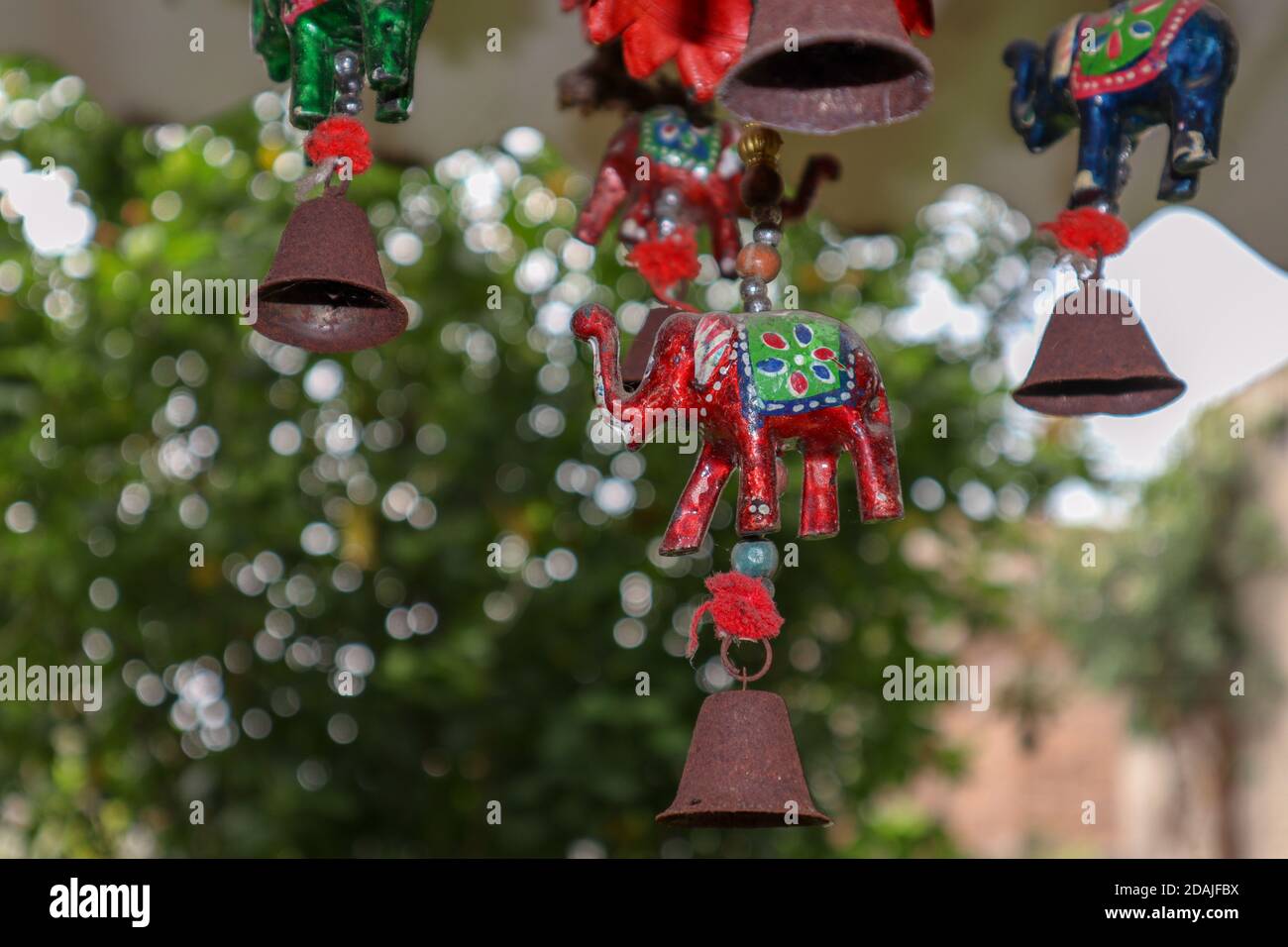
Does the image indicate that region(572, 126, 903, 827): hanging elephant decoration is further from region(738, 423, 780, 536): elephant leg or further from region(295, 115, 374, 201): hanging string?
region(295, 115, 374, 201): hanging string

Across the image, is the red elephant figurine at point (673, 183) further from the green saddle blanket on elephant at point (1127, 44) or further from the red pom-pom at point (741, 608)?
the red pom-pom at point (741, 608)

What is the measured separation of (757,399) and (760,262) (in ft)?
0.91

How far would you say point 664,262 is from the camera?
93.4 inches

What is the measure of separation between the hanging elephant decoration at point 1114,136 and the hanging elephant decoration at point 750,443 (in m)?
0.46

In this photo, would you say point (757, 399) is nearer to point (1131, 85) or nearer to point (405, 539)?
point (1131, 85)

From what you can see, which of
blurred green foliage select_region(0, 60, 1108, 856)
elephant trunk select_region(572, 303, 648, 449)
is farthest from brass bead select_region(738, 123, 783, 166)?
blurred green foliage select_region(0, 60, 1108, 856)

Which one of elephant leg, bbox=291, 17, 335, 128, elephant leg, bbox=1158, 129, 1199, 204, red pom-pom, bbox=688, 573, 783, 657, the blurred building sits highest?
elephant leg, bbox=291, 17, 335, 128

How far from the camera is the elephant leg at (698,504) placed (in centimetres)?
194

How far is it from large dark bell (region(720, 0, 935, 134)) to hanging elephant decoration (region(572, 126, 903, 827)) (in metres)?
0.25

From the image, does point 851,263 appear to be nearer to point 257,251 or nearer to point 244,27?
point 257,251

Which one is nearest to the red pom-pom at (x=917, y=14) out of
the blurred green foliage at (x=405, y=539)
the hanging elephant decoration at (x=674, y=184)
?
the hanging elephant decoration at (x=674, y=184)

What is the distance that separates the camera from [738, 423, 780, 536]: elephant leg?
6.11 ft

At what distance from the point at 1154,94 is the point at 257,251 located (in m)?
3.25
